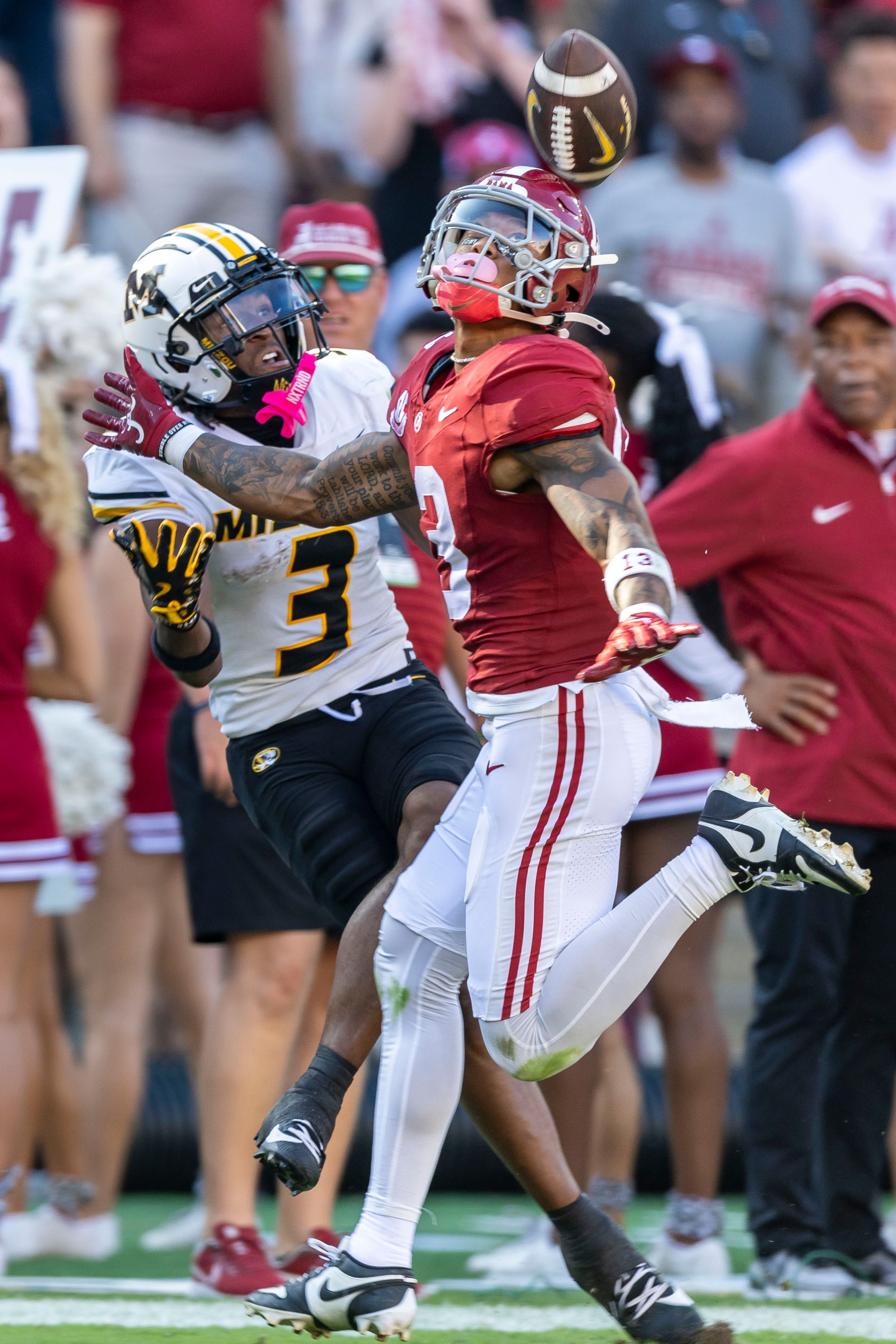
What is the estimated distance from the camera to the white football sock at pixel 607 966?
3.37 meters

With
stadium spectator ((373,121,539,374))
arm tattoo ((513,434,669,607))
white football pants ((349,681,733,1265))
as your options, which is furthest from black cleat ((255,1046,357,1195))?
stadium spectator ((373,121,539,374))

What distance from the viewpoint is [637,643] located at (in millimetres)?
2879

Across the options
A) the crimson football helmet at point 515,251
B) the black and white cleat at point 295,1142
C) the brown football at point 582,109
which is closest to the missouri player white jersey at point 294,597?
the crimson football helmet at point 515,251

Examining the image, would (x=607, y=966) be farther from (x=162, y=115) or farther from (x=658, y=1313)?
(x=162, y=115)

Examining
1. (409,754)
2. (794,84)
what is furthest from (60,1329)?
(794,84)

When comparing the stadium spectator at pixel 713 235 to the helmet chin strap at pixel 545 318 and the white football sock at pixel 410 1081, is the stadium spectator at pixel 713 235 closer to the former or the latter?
the helmet chin strap at pixel 545 318

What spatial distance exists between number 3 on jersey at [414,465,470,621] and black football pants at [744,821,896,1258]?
1.52m

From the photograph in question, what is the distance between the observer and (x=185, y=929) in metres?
6.13

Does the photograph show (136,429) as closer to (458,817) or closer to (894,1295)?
(458,817)

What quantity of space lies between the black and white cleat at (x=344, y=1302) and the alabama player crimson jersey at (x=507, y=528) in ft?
3.35

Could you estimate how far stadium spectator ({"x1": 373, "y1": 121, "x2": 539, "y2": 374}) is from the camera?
710cm

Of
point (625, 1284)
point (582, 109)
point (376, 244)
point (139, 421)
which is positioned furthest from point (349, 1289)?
point (376, 244)

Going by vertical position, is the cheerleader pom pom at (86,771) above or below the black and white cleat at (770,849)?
below

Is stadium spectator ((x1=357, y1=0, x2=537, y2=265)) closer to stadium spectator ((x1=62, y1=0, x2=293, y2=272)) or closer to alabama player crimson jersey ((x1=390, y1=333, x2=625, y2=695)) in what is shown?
stadium spectator ((x1=62, y1=0, x2=293, y2=272))
